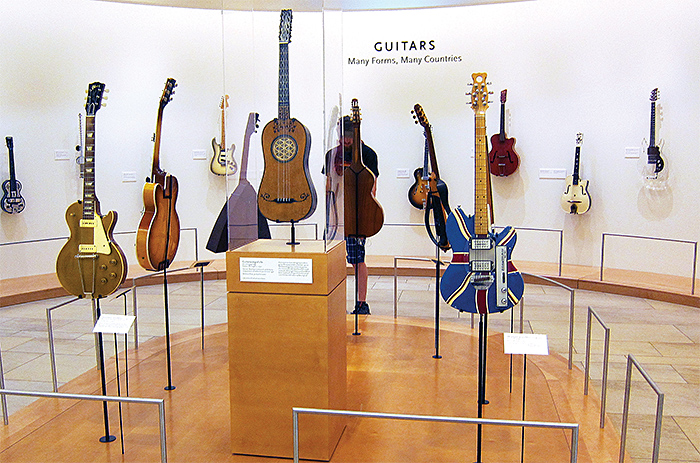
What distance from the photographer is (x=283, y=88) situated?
314 centimetres

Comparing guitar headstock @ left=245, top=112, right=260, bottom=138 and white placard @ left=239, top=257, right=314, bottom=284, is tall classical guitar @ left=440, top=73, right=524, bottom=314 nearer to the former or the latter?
white placard @ left=239, top=257, right=314, bottom=284

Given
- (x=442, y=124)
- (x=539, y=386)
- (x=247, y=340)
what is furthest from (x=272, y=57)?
(x=442, y=124)

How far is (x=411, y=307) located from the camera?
21.2ft

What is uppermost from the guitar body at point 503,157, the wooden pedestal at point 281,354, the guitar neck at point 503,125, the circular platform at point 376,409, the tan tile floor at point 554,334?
the guitar neck at point 503,125

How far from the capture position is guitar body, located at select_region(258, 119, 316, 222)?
3088mm

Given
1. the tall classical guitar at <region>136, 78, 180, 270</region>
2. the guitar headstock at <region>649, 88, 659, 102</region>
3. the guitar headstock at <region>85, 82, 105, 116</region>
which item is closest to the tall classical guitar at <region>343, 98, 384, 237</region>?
the tall classical guitar at <region>136, 78, 180, 270</region>

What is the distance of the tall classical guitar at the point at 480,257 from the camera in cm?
286

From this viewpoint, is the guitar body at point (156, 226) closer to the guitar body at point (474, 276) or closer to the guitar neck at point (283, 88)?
the guitar neck at point (283, 88)

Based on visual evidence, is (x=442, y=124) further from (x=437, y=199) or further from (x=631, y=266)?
(x=437, y=199)

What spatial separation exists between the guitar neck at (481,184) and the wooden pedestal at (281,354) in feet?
2.31

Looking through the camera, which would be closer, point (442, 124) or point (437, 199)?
point (437, 199)

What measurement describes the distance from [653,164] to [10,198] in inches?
297

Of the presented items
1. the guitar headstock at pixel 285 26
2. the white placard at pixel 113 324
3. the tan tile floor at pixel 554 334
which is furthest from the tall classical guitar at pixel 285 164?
the tan tile floor at pixel 554 334

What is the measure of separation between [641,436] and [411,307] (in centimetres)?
312
